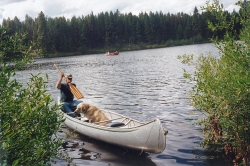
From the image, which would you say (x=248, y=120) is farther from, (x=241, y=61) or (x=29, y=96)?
(x=29, y=96)

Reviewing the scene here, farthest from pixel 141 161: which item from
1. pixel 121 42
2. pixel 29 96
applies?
pixel 121 42

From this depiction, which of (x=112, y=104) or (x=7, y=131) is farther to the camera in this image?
(x=112, y=104)

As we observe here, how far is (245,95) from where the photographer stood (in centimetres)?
695

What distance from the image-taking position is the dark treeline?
120m

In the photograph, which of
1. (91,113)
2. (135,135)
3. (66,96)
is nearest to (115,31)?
(66,96)

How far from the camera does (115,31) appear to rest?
137 meters

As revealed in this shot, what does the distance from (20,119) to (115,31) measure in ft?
443

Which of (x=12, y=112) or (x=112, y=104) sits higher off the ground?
(x=12, y=112)

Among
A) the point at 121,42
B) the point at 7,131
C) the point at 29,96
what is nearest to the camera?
the point at 7,131

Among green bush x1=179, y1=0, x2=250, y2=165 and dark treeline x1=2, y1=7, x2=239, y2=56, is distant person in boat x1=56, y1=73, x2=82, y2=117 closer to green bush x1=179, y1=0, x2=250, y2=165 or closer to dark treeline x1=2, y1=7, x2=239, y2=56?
green bush x1=179, y1=0, x2=250, y2=165

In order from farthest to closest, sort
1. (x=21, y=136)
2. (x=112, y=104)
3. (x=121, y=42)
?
(x=121, y=42)
(x=112, y=104)
(x=21, y=136)

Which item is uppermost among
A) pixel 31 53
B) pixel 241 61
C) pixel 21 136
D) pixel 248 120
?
pixel 31 53

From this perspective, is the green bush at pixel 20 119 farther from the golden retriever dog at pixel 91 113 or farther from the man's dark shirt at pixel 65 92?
the man's dark shirt at pixel 65 92

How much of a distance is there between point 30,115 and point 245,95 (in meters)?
5.11
